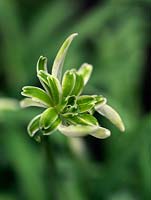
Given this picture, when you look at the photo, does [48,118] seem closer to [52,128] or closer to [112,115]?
[52,128]

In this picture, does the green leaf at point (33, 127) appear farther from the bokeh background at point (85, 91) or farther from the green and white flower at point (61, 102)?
the bokeh background at point (85, 91)

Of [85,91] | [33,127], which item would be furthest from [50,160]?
[85,91]

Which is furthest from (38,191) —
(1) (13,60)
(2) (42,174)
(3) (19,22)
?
(3) (19,22)

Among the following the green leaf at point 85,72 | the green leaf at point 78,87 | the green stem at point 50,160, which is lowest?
the green stem at point 50,160

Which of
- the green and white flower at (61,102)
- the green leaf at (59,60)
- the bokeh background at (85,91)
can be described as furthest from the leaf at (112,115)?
the bokeh background at (85,91)

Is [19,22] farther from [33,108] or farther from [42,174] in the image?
[42,174]

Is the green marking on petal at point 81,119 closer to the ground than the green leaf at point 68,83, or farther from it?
closer to the ground

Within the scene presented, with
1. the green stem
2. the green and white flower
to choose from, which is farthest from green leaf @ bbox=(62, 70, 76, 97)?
the green stem

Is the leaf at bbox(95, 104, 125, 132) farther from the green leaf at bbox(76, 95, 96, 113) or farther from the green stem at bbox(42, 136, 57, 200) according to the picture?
the green stem at bbox(42, 136, 57, 200)
